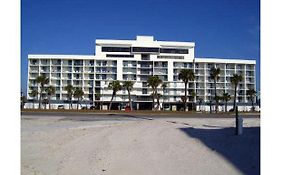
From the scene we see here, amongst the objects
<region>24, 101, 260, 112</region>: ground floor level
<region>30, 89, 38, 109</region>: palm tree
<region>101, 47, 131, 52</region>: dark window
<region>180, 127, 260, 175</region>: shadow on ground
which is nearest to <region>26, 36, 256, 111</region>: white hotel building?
<region>101, 47, 131, 52</region>: dark window

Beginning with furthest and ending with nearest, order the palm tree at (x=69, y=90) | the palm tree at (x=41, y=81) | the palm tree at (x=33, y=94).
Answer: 1. the palm tree at (x=69, y=90)
2. the palm tree at (x=33, y=94)
3. the palm tree at (x=41, y=81)

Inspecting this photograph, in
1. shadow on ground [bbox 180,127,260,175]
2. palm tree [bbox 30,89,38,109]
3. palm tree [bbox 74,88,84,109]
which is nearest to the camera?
shadow on ground [bbox 180,127,260,175]

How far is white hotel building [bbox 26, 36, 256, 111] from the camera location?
83375mm

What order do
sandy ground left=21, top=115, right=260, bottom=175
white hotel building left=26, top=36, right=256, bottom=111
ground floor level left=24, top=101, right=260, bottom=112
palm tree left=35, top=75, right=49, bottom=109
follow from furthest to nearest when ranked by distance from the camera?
white hotel building left=26, top=36, right=256, bottom=111, ground floor level left=24, top=101, right=260, bottom=112, palm tree left=35, top=75, right=49, bottom=109, sandy ground left=21, top=115, right=260, bottom=175

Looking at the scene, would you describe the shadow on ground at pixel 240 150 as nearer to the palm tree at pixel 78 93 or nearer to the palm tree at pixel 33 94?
the palm tree at pixel 78 93

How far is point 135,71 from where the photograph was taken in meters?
84.8

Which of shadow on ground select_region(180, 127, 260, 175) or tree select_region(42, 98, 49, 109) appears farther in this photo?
tree select_region(42, 98, 49, 109)

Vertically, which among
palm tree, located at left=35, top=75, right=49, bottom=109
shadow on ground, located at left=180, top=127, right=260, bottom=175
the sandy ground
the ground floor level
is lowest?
the ground floor level

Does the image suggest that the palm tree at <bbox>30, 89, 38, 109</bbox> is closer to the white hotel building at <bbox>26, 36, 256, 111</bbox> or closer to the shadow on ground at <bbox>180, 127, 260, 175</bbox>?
the white hotel building at <bbox>26, 36, 256, 111</bbox>

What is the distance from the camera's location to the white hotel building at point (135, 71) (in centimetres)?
8338

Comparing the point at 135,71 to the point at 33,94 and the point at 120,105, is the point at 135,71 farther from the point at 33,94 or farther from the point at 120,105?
the point at 33,94

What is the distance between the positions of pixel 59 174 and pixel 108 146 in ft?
11.2

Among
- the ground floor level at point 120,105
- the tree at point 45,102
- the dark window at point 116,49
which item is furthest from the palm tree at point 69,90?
the dark window at point 116,49
